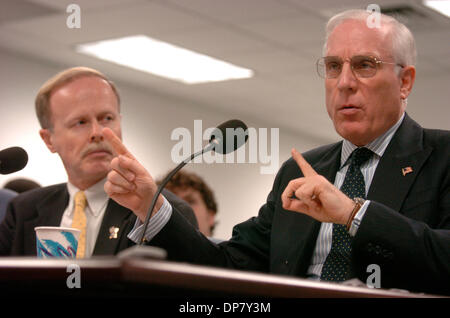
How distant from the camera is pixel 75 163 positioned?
239 cm

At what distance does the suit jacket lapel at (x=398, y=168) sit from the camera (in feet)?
5.49

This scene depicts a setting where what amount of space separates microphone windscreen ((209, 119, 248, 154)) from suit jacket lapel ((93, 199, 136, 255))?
71 centimetres

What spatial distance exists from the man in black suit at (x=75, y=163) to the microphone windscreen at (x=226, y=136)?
702 mm

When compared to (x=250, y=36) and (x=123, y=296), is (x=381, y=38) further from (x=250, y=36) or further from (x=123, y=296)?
(x=250, y=36)

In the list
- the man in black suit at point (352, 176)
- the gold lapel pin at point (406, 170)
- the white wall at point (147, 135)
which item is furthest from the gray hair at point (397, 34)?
the white wall at point (147, 135)

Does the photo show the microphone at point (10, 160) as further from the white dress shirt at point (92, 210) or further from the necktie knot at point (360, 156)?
the necktie knot at point (360, 156)

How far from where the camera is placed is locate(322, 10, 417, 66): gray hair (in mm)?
1854

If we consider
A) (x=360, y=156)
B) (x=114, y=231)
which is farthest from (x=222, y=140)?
(x=114, y=231)

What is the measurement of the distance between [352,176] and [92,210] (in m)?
0.97

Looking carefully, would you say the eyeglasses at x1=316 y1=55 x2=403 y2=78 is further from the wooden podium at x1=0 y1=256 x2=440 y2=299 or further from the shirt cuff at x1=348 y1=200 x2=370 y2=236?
the wooden podium at x1=0 y1=256 x2=440 y2=299

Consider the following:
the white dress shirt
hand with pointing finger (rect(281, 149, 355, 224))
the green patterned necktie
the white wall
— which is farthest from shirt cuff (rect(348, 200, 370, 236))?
the white wall

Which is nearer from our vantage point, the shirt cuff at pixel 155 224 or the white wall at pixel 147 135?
the shirt cuff at pixel 155 224
